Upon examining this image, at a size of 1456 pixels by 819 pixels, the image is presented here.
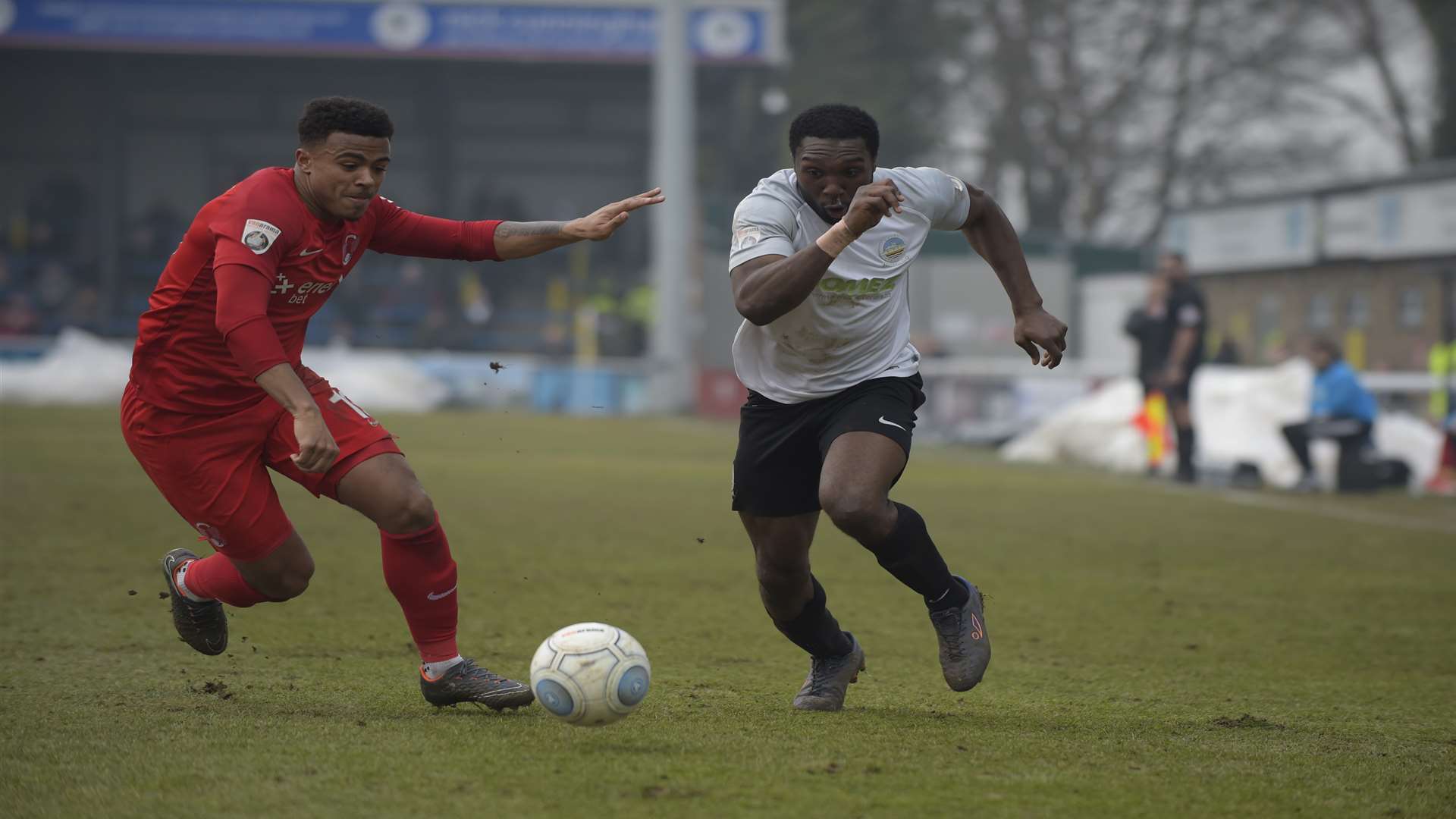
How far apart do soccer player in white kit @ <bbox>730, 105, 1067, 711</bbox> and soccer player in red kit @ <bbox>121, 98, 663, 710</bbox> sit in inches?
27.5

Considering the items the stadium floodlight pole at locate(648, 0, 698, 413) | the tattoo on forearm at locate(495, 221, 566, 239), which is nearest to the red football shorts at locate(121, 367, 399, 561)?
the tattoo on forearm at locate(495, 221, 566, 239)

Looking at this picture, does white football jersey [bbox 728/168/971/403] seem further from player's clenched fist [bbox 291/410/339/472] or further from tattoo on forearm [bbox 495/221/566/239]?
player's clenched fist [bbox 291/410/339/472]

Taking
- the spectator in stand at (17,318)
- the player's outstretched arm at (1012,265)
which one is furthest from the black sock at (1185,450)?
the spectator in stand at (17,318)

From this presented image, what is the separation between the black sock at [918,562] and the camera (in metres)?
5.16

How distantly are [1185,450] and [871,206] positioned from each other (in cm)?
1202

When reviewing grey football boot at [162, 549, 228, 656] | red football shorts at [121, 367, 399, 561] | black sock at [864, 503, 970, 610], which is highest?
red football shorts at [121, 367, 399, 561]

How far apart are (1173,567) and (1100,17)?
112 feet

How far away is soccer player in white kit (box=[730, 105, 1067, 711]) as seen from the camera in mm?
5051

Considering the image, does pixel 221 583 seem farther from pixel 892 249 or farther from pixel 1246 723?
pixel 1246 723

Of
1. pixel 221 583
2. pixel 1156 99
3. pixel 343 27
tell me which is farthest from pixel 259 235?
pixel 1156 99

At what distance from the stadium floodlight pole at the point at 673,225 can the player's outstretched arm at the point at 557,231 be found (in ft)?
87.2

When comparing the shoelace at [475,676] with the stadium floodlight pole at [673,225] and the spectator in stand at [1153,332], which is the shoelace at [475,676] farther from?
the stadium floodlight pole at [673,225]

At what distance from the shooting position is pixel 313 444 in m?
4.58

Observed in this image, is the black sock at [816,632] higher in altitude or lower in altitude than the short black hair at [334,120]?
lower
